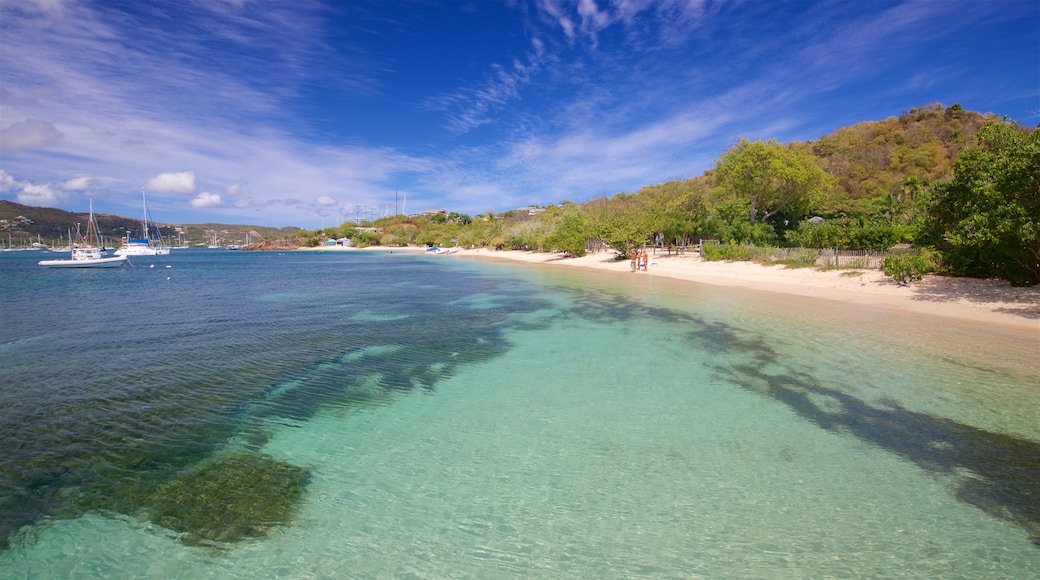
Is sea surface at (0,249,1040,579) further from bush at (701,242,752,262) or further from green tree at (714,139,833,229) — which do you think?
green tree at (714,139,833,229)

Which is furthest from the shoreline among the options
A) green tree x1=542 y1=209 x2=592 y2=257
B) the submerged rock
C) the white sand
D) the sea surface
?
the submerged rock

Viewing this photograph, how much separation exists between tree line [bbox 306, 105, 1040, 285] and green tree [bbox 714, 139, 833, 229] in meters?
0.10

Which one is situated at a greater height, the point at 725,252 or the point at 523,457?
the point at 725,252

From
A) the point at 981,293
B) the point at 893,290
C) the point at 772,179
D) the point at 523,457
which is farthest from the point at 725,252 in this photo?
the point at 523,457

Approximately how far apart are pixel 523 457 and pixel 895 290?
22.4 metres

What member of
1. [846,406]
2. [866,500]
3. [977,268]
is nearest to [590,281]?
[977,268]

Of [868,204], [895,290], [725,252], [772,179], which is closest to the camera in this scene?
[895,290]

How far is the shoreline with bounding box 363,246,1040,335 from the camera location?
52.5ft

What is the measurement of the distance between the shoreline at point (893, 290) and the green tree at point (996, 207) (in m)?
0.89

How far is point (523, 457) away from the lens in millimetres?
6523

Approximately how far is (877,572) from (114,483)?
8.44 meters

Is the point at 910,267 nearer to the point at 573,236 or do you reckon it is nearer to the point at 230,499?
the point at 230,499

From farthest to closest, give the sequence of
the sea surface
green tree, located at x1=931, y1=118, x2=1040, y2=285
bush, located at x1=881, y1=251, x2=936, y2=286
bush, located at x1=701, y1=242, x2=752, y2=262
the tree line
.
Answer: bush, located at x1=701, y1=242, x2=752, y2=262
bush, located at x1=881, y1=251, x2=936, y2=286
the tree line
green tree, located at x1=931, y1=118, x2=1040, y2=285
the sea surface

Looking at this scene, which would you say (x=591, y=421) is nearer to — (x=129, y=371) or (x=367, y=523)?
(x=367, y=523)
